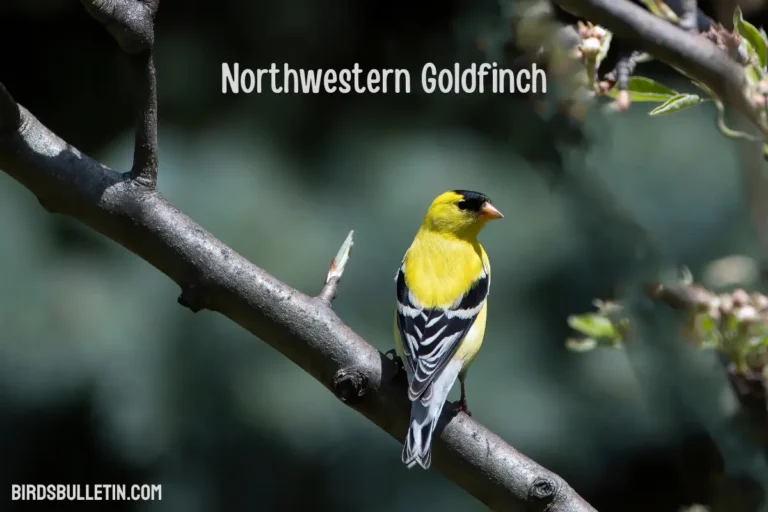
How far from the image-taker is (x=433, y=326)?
1796 millimetres

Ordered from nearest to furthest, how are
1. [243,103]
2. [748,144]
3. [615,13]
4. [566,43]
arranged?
[615,13], [748,144], [566,43], [243,103]

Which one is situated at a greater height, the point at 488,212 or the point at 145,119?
the point at 488,212

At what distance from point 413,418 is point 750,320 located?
558 mm

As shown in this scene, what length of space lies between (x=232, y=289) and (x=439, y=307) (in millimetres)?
653

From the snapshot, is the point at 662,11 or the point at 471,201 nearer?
the point at 662,11

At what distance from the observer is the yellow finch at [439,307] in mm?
1413

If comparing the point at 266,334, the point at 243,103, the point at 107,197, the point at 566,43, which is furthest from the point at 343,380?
the point at 243,103

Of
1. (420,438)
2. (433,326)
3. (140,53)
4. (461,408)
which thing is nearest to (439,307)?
(433,326)

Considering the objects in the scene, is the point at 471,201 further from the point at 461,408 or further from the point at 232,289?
the point at 232,289

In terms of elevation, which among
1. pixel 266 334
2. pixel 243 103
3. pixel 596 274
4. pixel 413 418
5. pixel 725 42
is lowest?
pixel 413 418

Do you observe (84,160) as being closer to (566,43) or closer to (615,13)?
(566,43)

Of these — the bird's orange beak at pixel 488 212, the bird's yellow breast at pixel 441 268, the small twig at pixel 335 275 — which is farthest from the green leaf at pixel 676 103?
the bird's orange beak at pixel 488 212

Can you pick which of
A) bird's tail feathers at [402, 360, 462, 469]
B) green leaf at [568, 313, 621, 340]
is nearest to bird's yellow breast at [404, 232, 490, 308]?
bird's tail feathers at [402, 360, 462, 469]

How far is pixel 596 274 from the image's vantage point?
2.90 metres
